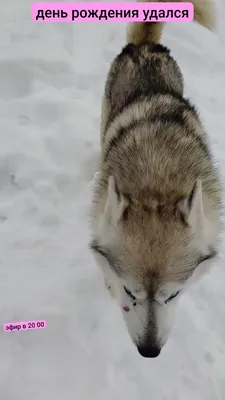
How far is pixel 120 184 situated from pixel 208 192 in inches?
9.0

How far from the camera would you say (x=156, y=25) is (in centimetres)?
174

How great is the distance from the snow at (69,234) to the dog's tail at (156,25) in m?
0.34

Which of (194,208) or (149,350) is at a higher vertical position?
(194,208)

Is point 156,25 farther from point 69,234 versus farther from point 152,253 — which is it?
point 152,253

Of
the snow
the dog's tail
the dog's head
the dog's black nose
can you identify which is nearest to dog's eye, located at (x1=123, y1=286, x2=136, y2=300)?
the dog's head

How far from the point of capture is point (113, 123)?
62.2 inches

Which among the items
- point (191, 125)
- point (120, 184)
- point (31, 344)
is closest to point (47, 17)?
point (191, 125)

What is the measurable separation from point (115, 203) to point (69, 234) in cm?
67

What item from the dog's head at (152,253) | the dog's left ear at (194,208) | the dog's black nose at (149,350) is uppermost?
the dog's left ear at (194,208)

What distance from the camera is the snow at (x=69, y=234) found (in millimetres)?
1443

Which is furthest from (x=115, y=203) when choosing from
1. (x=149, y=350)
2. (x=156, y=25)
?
(x=156, y=25)

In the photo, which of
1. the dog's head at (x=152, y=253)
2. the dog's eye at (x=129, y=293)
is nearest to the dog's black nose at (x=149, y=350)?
the dog's head at (x=152, y=253)

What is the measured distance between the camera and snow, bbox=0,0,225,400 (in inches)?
56.8

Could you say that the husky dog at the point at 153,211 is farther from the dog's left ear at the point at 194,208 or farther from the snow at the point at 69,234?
the snow at the point at 69,234
